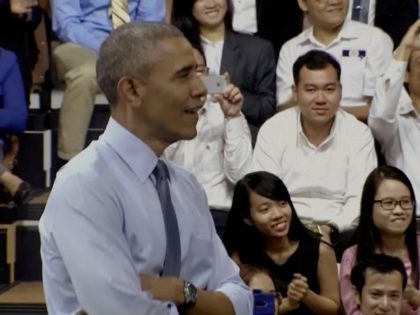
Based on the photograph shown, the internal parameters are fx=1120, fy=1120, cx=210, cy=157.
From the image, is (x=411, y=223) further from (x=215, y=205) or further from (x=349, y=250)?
(x=215, y=205)

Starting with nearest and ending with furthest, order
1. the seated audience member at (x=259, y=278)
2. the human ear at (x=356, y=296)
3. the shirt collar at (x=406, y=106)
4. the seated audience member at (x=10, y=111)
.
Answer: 1. the human ear at (x=356, y=296)
2. the seated audience member at (x=259, y=278)
3. the shirt collar at (x=406, y=106)
4. the seated audience member at (x=10, y=111)

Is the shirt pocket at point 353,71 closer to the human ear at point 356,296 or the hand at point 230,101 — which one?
the hand at point 230,101

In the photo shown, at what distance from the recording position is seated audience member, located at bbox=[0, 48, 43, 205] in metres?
4.77

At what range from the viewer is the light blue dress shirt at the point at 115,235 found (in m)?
1.91

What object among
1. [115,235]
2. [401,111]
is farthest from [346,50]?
[115,235]

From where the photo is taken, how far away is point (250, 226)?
13.0 feet

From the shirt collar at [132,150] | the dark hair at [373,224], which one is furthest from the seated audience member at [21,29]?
the shirt collar at [132,150]

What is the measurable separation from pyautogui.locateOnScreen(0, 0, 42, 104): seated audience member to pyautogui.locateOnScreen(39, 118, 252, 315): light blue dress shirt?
3127 millimetres

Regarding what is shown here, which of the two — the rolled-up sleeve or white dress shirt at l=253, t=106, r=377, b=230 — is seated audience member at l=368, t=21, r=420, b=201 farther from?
the rolled-up sleeve

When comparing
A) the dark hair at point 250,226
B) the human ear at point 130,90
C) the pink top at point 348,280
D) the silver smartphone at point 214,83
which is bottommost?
the pink top at point 348,280

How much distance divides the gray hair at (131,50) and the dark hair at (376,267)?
5.97ft

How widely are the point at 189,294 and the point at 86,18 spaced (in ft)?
11.4

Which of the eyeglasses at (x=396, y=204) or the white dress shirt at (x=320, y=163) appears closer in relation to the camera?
the eyeglasses at (x=396, y=204)

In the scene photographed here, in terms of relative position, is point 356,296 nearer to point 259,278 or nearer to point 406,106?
Answer: point 259,278
